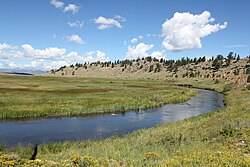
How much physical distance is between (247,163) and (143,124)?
71.9ft

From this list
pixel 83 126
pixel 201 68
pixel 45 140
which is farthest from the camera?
pixel 201 68

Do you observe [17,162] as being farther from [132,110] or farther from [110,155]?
[132,110]

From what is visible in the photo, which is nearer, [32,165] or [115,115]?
[32,165]

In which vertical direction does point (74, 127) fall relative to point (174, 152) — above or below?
below

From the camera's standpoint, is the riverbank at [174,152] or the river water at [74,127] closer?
the riverbank at [174,152]

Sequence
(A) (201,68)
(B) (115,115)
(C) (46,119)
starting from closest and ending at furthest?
(C) (46,119) < (B) (115,115) < (A) (201,68)

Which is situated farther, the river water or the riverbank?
the river water

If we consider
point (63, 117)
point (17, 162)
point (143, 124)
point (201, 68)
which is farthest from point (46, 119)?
point (201, 68)

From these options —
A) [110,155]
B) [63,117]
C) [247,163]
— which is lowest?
[63,117]

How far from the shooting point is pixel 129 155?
12609 mm

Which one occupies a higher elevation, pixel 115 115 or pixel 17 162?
pixel 17 162

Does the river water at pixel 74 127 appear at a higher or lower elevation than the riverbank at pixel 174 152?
lower

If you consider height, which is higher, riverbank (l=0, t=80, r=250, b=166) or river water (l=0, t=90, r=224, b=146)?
riverbank (l=0, t=80, r=250, b=166)

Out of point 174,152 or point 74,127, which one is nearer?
point 174,152
